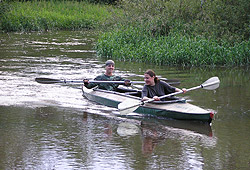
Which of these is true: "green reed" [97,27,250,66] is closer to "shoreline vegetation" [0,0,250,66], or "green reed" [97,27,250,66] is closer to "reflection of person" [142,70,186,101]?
"shoreline vegetation" [0,0,250,66]

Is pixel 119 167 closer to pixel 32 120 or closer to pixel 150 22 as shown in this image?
pixel 32 120

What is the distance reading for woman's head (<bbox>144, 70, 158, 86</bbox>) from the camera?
31.3 ft

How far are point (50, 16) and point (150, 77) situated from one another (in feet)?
76.4

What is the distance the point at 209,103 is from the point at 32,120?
4.01 m

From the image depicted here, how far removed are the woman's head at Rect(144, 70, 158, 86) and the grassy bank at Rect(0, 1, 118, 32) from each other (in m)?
16.7

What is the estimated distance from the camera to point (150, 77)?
31.3 ft

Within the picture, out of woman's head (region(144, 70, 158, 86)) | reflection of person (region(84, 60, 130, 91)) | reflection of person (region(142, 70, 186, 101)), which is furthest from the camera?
reflection of person (region(84, 60, 130, 91))

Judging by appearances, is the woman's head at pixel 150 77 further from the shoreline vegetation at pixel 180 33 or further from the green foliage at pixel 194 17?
the green foliage at pixel 194 17

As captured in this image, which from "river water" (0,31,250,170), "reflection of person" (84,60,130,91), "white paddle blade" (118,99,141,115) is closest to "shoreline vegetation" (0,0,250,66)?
"river water" (0,31,250,170)

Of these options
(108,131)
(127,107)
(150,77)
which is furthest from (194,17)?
(108,131)

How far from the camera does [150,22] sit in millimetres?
19938

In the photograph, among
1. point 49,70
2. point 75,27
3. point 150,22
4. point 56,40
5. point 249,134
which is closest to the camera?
point 249,134

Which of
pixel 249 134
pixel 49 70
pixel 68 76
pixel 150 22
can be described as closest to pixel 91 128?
pixel 249 134

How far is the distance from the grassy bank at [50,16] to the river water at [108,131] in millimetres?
13799
